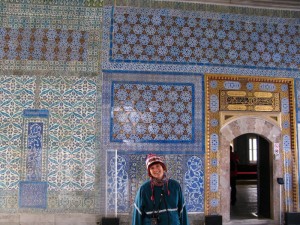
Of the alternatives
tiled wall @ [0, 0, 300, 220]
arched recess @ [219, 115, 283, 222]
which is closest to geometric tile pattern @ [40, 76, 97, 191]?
tiled wall @ [0, 0, 300, 220]

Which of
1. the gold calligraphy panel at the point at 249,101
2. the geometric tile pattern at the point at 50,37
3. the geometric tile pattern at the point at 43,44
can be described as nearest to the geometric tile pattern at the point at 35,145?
the geometric tile pattern at the point at 50,37

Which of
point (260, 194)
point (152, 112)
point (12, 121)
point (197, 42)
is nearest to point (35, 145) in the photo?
point (12, 121)

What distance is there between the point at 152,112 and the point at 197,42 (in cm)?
123

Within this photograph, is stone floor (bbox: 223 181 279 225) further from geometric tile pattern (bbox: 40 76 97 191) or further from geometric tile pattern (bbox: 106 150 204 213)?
geometric tile pattern (bbox: 40 76 97 191)

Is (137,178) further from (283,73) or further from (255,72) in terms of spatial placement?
(283,73)

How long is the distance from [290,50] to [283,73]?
385mm

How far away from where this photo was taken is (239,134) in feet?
16.2

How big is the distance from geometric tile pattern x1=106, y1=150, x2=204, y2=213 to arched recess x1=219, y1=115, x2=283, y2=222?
32 cm

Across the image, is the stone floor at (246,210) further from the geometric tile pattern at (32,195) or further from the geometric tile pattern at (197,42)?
the geometric tile pattern at (32,195)

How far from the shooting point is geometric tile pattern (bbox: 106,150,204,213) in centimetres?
461

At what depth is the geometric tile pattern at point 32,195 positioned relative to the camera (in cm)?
449

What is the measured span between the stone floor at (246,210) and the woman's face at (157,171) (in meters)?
2.70

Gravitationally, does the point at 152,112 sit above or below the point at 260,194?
above

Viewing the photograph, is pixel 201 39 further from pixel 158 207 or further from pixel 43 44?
pixel 158 207
